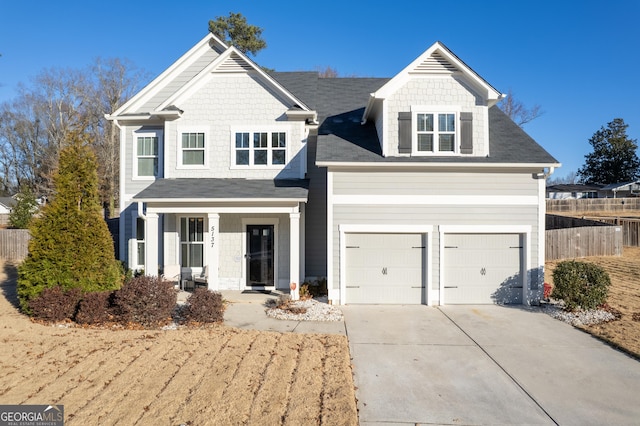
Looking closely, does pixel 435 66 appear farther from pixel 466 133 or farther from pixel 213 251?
pixel 213 251

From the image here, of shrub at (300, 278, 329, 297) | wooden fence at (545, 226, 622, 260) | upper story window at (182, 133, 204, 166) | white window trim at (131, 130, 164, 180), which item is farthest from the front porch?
wooden fence at (545, 226, 622, 260)

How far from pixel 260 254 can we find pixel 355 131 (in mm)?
5336

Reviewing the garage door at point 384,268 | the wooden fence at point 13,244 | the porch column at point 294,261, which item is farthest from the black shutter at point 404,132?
the wooden fence at point 13,244

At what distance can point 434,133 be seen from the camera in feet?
37.6

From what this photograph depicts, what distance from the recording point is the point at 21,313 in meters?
9.55

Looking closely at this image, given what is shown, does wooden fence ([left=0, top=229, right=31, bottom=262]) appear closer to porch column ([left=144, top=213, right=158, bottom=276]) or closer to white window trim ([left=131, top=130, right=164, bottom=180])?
white window trim ([left=131, top=130, right=164, bottom=180])

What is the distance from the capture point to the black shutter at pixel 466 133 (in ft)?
37.2

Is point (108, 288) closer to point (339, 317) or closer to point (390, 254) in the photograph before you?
point (339, 317)

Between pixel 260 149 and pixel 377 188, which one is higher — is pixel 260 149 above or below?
above

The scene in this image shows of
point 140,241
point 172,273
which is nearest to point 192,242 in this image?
point 172,273

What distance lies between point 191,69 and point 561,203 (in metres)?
45.0

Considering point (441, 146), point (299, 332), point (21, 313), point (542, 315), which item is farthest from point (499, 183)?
point (21, 313)

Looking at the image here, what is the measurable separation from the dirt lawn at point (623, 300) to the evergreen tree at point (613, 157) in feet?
161

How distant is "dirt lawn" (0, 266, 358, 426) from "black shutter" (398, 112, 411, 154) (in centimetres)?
609
